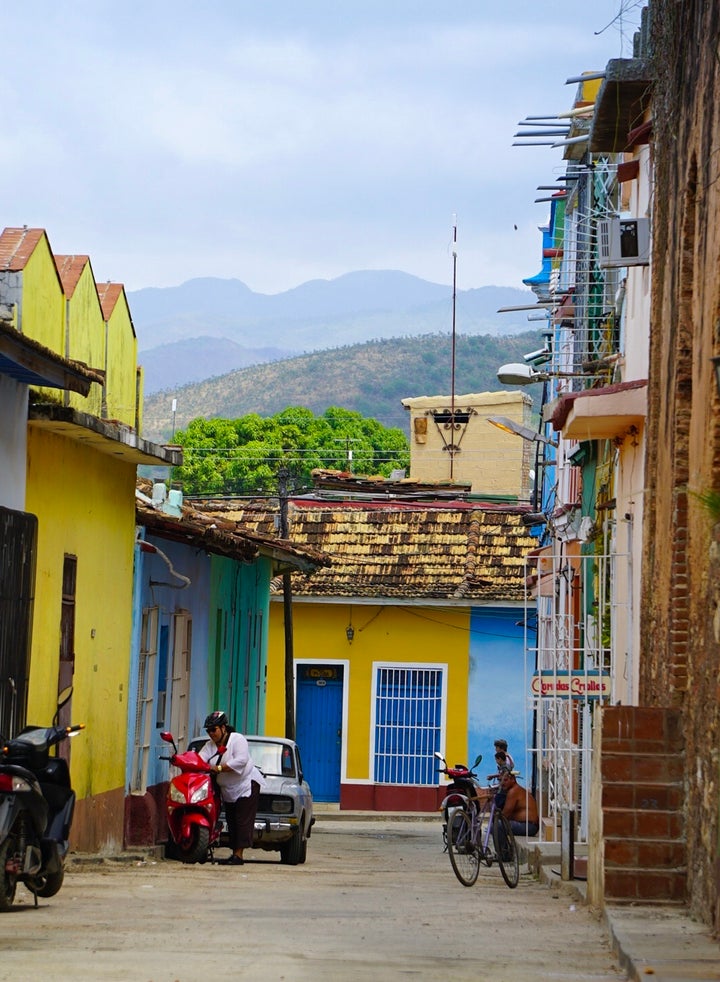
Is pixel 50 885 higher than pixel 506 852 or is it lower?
higher

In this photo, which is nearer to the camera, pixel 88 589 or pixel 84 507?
pixel 84 507

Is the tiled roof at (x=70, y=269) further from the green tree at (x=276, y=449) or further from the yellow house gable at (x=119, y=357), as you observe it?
the green tree at (x=276, y=449)

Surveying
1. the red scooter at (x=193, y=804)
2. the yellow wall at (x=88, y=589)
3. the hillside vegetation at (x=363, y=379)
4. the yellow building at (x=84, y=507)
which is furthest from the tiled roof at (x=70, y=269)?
the hillside vegetation at (x=363, y=379)

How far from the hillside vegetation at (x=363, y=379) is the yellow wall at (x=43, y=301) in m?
132

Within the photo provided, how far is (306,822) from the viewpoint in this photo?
1989cm

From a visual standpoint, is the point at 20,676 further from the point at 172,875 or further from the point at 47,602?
the point at 172,875

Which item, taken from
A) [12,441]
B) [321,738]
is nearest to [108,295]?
[12,441]

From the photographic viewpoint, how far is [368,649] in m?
34.7

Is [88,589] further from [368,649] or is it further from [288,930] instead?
[368,649]

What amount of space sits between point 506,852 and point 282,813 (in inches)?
126

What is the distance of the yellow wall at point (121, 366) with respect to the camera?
1811 cm

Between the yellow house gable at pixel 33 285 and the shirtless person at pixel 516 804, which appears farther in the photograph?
the shirtless person at pixel 516 804

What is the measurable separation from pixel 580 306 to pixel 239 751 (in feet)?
24.3

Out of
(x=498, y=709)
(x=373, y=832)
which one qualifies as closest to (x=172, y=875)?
(x=373, y=832)
